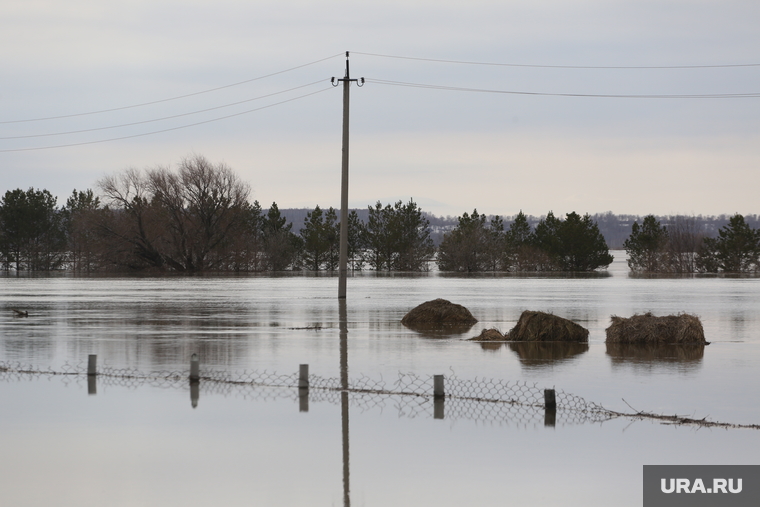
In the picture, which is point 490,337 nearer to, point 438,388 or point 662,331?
point 662,331

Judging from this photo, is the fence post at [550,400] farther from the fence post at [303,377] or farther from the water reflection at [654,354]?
the water reflection at [654,354]

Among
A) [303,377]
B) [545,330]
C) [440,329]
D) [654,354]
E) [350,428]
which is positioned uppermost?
[545,330]

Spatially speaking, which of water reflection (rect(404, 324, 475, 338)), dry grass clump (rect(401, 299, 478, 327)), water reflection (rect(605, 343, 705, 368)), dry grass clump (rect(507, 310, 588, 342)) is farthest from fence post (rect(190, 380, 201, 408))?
dry grass clump (rect(401, 299, 478, 327))

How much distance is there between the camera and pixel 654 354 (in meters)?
19.2

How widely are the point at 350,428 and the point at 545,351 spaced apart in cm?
940

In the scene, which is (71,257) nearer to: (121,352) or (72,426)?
(121,352)

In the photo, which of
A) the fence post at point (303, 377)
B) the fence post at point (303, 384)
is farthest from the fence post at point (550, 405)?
the fence post at point (303, 377)

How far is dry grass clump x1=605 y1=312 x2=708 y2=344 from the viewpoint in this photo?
2097 centimetres

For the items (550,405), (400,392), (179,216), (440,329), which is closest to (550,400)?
(550,405)

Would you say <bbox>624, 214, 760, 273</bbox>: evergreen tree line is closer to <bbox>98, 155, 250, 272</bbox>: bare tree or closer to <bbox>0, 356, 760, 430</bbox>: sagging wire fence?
<bbox>98, 155, 250, 272</bbox>: bare tree

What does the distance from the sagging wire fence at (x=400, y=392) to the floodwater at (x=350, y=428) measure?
0.08 meters

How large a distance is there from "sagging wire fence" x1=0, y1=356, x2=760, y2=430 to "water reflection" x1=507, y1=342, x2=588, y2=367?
292cm

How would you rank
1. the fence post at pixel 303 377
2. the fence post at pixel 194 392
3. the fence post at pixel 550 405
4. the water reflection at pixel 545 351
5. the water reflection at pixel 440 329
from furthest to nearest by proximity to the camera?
the water reflection at pixel 440 329, the water reflection at pixel 545 351, the fence post at pixel 303 377, the fence post at pixel 194 392, the fence post at pixel 550 405

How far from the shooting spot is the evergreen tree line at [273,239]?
276 feet
